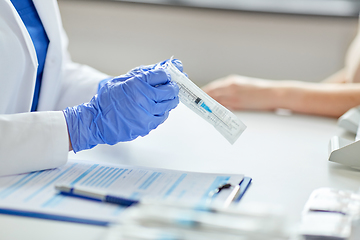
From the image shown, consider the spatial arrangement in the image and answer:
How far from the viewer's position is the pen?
0.50m

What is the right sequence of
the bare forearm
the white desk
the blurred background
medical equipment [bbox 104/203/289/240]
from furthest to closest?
the blurred background → the bare forearm → the white desk → medical equipment [bbox 104/203/289/240]

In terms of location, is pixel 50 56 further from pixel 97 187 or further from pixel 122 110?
pixel 97 187

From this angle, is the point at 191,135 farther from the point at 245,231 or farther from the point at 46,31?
the point at 245,231

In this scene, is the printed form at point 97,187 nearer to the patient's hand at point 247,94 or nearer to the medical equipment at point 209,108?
the medical equipment at point 209,108

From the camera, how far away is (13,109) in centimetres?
85

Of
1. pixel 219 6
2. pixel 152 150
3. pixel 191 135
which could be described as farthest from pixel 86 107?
pixel 219 6

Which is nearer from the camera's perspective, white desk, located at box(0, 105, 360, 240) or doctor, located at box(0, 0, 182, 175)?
white desk, located at box(0, 105, 360, 240)

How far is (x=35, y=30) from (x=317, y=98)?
2.98ft

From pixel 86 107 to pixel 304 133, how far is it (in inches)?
24.8

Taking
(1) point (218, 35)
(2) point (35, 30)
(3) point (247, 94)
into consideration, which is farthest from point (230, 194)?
(1) point (218, 35)

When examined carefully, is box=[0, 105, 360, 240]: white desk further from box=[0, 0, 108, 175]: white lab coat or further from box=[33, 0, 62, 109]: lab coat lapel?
box=[33, 0, 62, 109]: lab coat lapel

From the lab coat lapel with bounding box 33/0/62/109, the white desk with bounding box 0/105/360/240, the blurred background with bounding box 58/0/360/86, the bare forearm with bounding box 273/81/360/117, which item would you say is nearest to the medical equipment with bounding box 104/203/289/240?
the white desk with bounding box 0/105/360/240

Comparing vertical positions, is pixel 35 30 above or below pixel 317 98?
above

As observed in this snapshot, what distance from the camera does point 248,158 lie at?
79 cm
